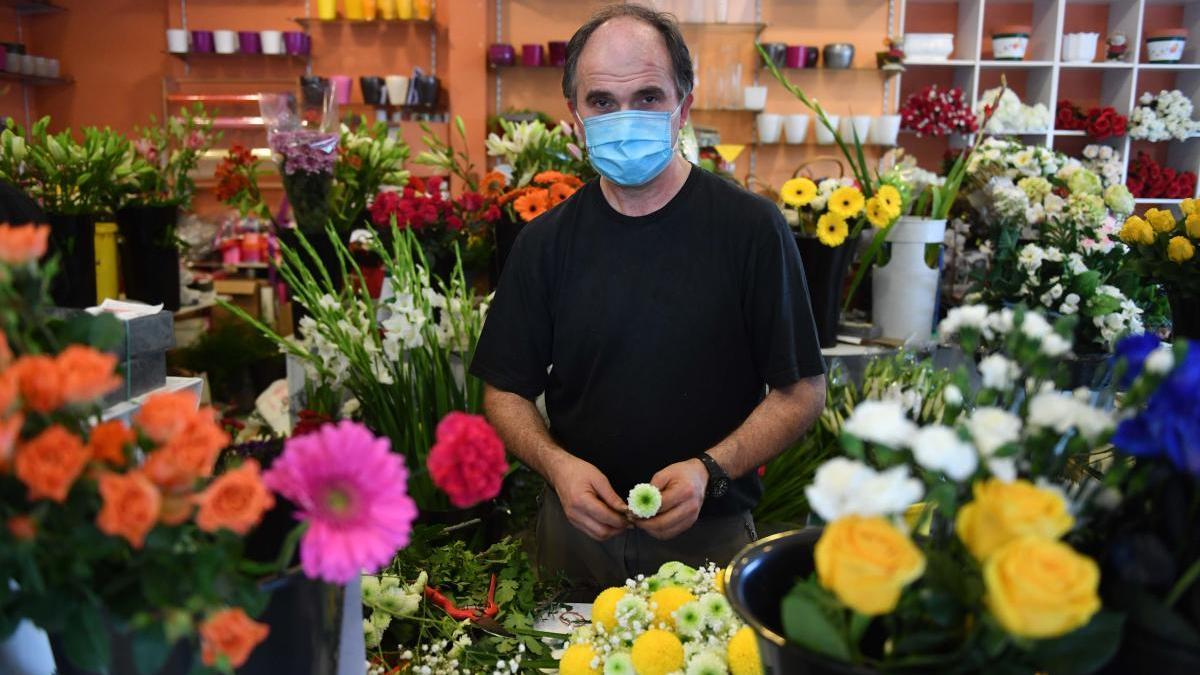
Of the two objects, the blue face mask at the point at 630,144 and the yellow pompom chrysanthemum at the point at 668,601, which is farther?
the blue face mask at the point at 630,144

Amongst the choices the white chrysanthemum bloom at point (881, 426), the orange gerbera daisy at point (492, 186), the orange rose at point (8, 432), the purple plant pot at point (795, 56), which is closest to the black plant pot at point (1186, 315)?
the white chrysanthemum bloom at point (881, 426)

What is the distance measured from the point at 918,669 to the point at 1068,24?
671 centimetres

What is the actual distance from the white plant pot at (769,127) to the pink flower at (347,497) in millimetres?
5170

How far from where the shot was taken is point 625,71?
1573 mm

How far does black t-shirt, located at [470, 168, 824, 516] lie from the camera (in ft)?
5.20

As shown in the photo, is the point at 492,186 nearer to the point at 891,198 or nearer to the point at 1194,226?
the point at 891,198

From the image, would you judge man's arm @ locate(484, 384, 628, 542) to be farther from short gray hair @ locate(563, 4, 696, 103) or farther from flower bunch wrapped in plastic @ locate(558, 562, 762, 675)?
short gray hair @ locate(563, 4, 696, 103)

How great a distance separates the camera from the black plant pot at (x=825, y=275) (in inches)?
99.0

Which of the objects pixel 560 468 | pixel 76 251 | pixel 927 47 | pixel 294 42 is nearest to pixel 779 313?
pixel 560 468

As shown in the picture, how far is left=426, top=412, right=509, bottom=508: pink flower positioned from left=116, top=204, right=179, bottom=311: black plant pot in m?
2.51

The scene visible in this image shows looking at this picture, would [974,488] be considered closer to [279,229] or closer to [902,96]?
[279,229]

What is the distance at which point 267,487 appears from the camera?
56cm

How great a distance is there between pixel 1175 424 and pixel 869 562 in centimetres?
21

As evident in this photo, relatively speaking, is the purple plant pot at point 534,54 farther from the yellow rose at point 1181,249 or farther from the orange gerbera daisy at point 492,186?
the yellow rose at point 1181,249
